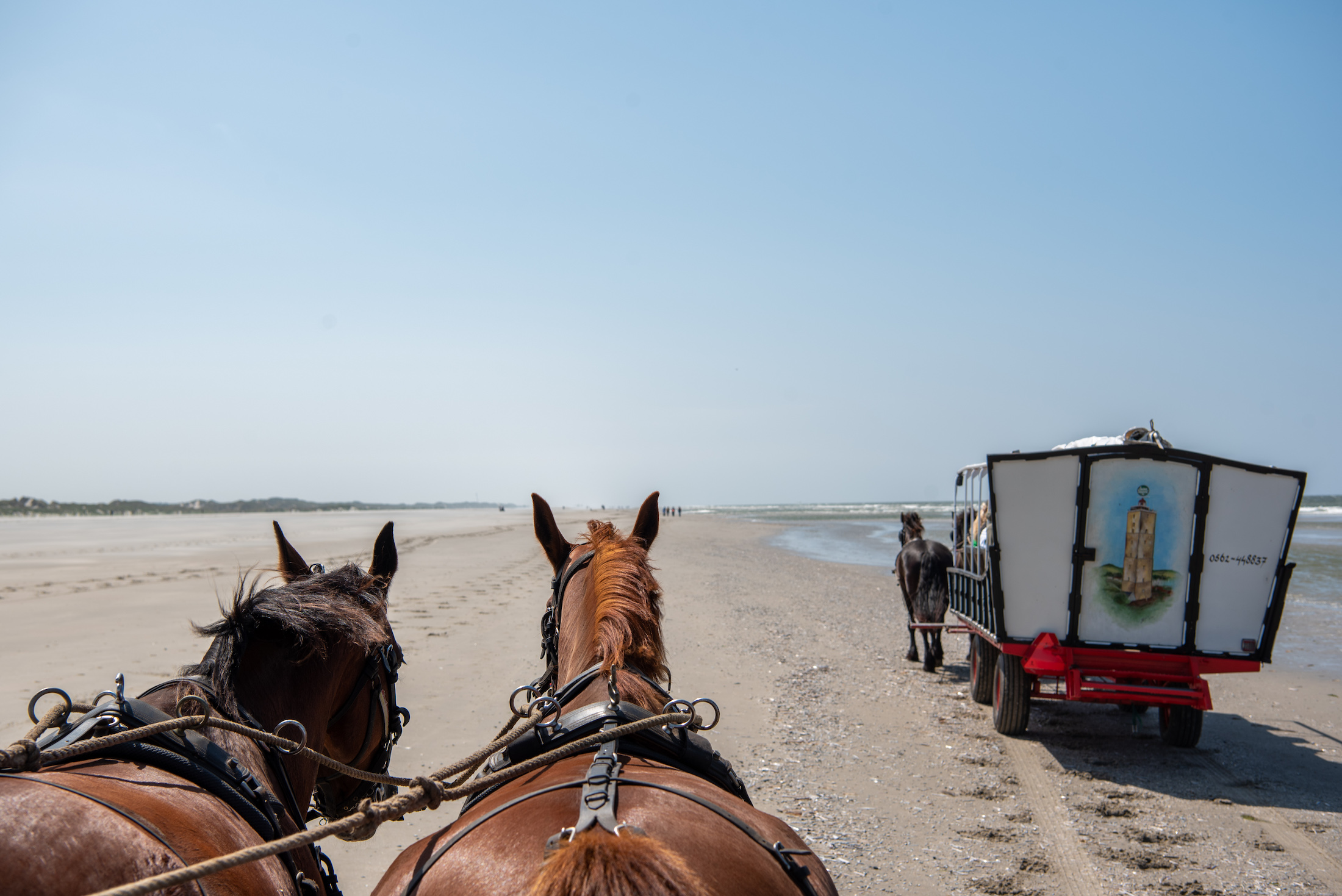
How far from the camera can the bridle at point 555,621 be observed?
103 inches

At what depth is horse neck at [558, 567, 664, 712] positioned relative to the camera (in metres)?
2.11

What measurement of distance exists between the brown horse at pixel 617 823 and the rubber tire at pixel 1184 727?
6004 mm

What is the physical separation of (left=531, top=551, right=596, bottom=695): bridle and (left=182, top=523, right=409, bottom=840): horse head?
61 cm

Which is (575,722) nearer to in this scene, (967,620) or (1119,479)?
(1119,479)

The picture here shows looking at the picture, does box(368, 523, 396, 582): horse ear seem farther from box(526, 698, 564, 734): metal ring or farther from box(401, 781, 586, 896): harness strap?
box(401, 781, 586, 896): harness strap

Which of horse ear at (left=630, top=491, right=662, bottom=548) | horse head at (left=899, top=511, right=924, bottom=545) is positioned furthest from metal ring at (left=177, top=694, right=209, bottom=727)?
horse head at (left=899, top=511, right=924, bottom=545)

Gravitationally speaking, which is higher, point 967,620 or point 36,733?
point 36,733

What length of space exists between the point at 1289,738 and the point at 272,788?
8203 millimetres

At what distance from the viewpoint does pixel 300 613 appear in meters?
2.58

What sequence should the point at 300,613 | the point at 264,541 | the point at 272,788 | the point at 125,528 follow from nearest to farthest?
the point at 272,788 → the point at 300,613 → the point at 264,541 → the point at 125,528

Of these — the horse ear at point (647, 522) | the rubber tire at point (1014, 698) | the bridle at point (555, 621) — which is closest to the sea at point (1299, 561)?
the rubber tire at point (1014, 698)

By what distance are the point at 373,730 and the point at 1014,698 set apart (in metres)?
5.63

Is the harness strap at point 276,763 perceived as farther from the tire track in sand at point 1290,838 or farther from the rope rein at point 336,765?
the tire track in sand at point 1290,838

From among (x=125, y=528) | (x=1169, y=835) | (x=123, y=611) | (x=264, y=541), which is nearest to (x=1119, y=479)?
(x=1169, y=835)
